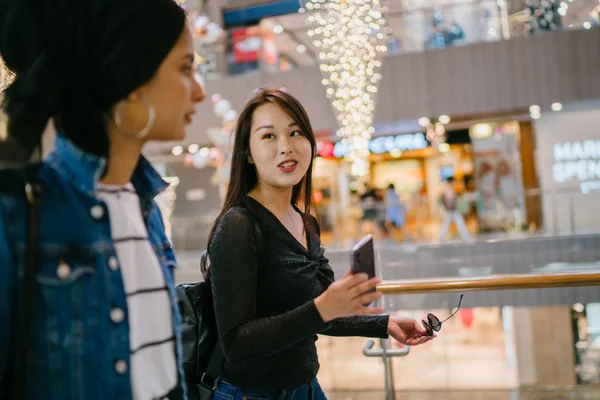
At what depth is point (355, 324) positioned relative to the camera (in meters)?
1.60

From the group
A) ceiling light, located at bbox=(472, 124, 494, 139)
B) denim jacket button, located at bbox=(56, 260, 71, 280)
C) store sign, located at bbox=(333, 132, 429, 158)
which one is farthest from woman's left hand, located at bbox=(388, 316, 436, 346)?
ceiling light, located at bbox=(472, 124, 494, 139)

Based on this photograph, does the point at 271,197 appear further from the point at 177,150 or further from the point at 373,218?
the point at 177,150

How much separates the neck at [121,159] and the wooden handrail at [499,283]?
1.55 m

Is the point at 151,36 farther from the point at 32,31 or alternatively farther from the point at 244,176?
the point at 244,176

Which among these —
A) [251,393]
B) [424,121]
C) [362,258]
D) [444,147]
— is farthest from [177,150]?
[362,258]

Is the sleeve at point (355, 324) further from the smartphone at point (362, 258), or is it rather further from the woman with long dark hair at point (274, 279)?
the smartphone at point (362, 258)

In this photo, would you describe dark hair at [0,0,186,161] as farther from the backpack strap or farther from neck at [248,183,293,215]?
neck at [248,183,293,215]

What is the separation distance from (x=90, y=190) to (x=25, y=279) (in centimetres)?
17

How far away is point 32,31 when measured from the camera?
0.87 meters

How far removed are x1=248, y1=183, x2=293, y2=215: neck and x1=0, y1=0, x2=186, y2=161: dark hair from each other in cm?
64

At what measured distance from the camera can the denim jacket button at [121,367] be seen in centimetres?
90

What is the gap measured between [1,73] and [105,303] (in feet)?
3.14

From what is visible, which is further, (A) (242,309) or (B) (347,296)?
(A) (242,309)

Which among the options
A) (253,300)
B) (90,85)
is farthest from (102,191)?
(253,300)
